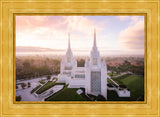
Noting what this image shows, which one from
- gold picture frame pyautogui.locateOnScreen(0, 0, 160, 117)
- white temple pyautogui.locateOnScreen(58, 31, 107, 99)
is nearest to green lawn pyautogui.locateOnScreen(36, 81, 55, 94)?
gold picture frame pyautogui.locateOnScreen(0, 0, 160, 117)

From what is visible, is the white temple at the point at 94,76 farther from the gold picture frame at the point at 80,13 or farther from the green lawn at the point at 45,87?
the green lawn at the point at 45,87

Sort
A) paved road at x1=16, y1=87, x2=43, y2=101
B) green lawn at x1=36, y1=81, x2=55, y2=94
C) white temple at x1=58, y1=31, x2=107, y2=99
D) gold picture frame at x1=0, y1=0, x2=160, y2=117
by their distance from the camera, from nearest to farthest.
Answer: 1. gold picture frame at x1=0, y1=0, x2=160, y2=117
2. paved road at x1=16, y1=87, x2=43, y2=101
3. green lawn at x1=36, y1=81, x2=55, y2=94
4. white temple at x1=58, y1=31, x2=107, y2=99

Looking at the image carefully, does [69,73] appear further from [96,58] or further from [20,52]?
[20,52]

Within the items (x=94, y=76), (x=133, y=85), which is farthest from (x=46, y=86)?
(x=133, y=85)

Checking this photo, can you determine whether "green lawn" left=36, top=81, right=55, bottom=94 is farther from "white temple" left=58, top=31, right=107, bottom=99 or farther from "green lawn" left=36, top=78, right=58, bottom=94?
"white temple" left=58, top=31, right=107, bottom=99

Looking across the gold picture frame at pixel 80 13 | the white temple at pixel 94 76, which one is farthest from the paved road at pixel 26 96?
the white temple at pixel 94 76
